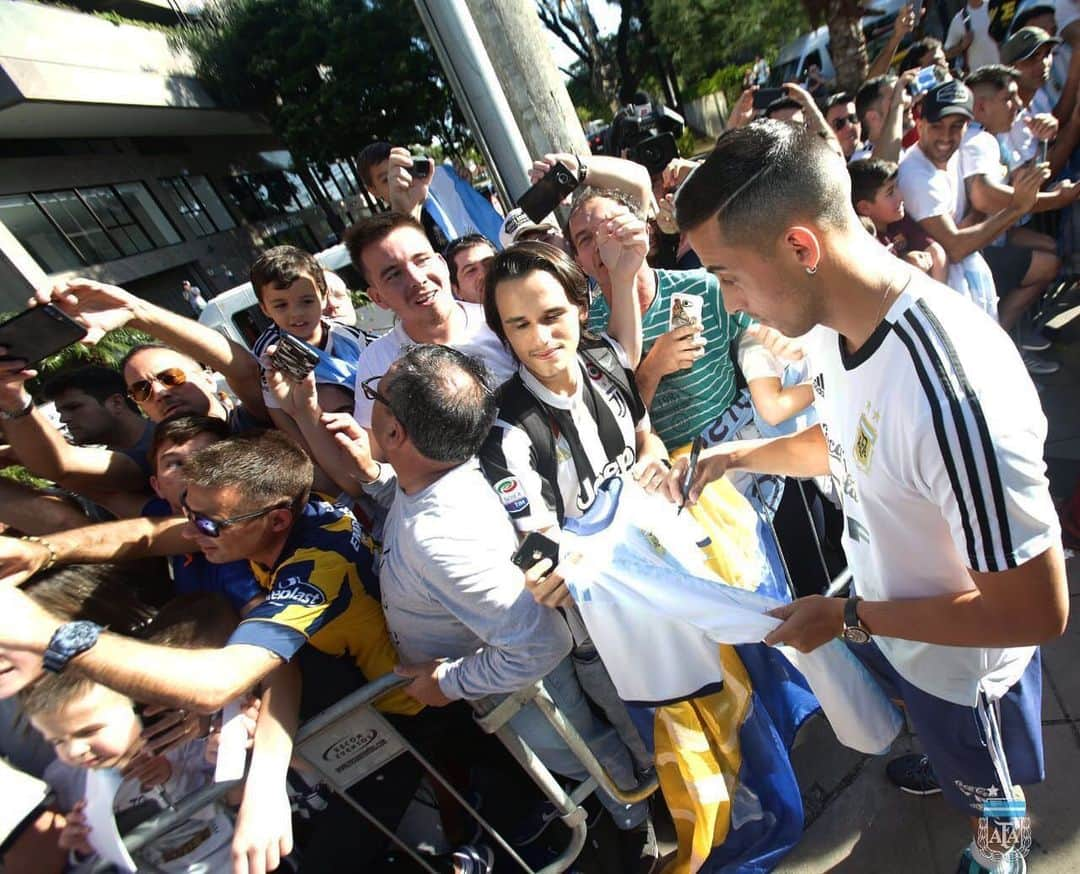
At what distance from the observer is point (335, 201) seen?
32.3 metres

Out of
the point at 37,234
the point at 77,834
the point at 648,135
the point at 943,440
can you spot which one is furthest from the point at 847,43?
the point at 37,234

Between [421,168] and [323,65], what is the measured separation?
24.6m

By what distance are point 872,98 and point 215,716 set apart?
21.6 feet

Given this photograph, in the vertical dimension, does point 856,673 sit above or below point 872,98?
below

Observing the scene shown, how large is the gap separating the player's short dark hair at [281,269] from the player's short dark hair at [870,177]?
316 cm

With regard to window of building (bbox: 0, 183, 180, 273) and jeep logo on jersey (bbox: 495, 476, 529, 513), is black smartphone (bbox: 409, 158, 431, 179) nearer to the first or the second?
jeep logo on jersey (bbox: 495, 476, 529, 513)

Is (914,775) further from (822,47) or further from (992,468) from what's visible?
(822,47)

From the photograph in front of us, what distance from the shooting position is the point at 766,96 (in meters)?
4.91

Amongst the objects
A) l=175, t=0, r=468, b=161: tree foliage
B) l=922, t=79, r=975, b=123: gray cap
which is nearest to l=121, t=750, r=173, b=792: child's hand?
l=922, t=79, r=975, b=123: gray cap

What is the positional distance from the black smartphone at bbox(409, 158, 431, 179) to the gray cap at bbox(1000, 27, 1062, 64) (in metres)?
5.07

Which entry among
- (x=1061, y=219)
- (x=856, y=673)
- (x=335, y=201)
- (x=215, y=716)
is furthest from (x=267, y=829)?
(x=335, y=201)

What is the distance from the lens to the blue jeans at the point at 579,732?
1.98 m

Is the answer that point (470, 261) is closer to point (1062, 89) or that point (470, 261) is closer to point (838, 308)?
point (838, 308)

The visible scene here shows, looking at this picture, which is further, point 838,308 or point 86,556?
point 86,556
